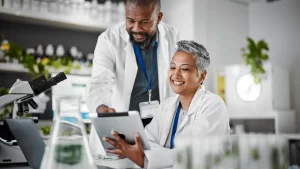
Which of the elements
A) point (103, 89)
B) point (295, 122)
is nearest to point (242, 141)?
point (103, 89)

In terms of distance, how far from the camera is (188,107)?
1460 mm

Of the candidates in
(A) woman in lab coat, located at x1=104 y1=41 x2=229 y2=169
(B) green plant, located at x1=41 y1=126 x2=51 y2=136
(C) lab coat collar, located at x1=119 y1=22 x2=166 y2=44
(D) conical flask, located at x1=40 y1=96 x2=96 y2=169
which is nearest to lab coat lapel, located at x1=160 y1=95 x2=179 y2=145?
(A) woman in lab coat, located at x1=104 y1=41 x2=229 y2=169

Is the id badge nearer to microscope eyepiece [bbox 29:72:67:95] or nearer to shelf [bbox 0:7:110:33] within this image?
microscope eyepiece [bbox 29:72:67:95]

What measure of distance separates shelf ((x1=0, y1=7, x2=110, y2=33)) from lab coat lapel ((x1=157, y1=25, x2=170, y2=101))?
4.74 feet

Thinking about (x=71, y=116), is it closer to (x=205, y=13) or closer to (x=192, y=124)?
(x=192, y=124)

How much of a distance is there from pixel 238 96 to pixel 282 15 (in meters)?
1.24

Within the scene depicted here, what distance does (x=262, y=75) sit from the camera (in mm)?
3602

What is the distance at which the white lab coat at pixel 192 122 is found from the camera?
3.74 ft

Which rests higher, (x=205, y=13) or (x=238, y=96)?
(x=205, y=13)

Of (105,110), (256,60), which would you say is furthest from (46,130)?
(256,60)

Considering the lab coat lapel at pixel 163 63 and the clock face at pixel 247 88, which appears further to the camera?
the clock face at pixel 247 88

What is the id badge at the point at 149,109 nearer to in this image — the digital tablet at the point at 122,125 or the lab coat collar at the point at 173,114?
the lab coat collar at the point at 173,114

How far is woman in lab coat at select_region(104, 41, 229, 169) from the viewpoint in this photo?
129 centimetres

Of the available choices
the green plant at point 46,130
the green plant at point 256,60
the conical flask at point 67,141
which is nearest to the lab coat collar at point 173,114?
the conical flask at point 67,141
